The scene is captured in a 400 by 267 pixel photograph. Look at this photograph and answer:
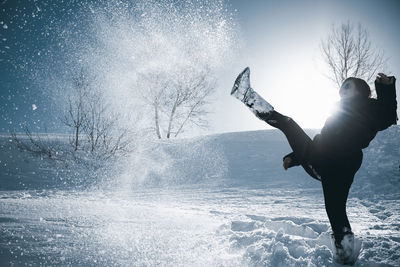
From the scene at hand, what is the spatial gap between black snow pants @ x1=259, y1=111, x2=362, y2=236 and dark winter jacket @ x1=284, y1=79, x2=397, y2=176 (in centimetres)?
4

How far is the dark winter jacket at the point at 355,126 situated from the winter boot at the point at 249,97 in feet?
1.56

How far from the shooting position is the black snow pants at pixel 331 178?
1671 mm

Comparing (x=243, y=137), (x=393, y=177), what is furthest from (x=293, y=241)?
(x=243, y=137)

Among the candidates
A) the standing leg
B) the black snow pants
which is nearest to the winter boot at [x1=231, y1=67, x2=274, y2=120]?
the black snow pants

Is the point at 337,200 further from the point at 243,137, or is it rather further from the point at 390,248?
the point at 243,137

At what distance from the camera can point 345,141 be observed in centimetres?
166

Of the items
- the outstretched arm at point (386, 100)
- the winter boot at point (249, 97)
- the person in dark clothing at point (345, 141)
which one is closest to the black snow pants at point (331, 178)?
the person in dark clothing at point (345, 141)

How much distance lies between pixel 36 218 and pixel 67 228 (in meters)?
0.44

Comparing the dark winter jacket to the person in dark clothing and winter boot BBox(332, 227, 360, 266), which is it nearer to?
the person in dark clothing

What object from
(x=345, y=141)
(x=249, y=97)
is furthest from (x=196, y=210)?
(x=345, y=141)

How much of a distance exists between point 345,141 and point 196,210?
300cm

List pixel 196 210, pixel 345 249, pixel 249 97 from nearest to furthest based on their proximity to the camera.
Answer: pixel 345 249 < pixel 249 97 < pixel 196 210

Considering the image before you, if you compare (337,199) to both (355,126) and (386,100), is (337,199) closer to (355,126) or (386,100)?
(355,126)

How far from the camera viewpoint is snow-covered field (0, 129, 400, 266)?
5.65 ft
